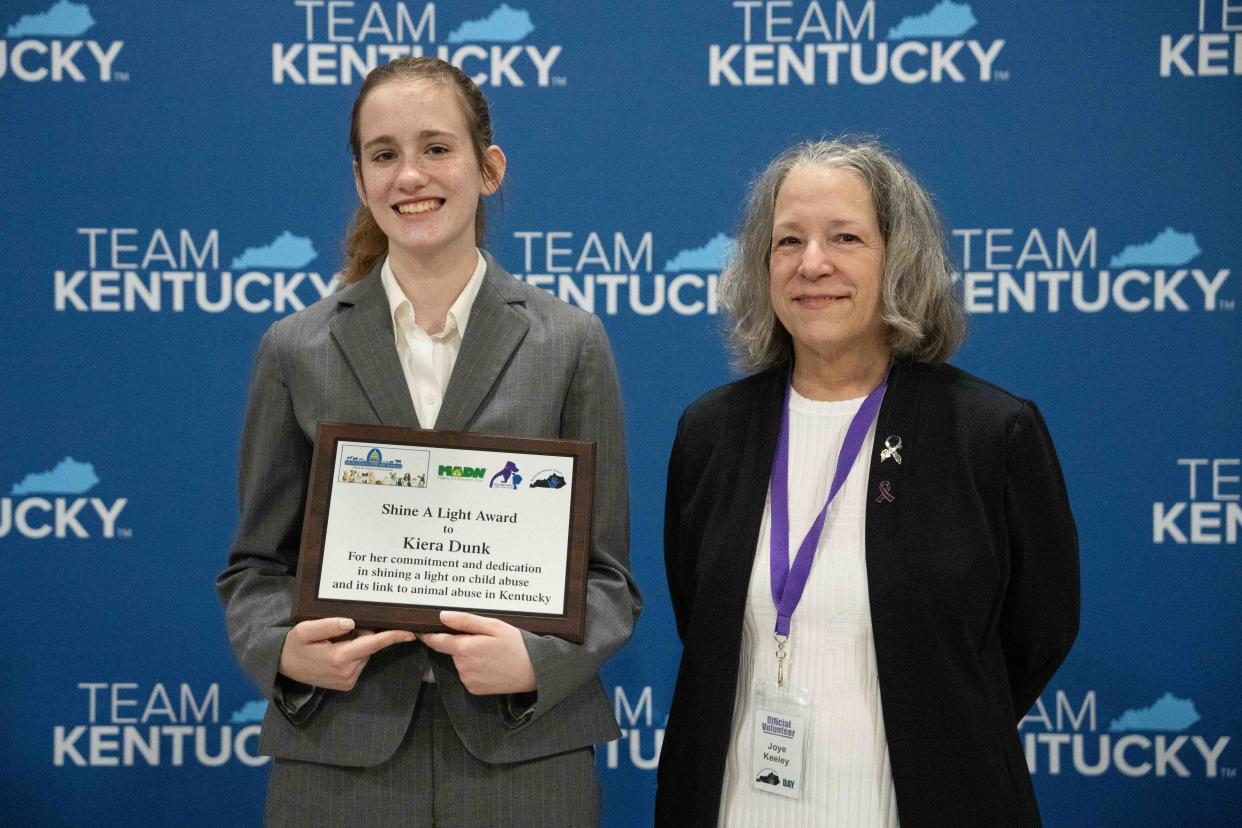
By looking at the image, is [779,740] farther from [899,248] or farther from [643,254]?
[643,254]

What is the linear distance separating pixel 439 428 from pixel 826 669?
29.3 inches

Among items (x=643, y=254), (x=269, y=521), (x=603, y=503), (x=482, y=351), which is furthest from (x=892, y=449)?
(x=643, y=254)

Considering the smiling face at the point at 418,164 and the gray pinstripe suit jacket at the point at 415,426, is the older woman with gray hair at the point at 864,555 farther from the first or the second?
the smiling face at the point at 418,164

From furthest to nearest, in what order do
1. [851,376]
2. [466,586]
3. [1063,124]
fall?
[1063,124] < [851,376] < [466,586]

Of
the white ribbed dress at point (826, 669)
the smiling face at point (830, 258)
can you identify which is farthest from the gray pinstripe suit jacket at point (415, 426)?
the smiling face at point (830, 258)

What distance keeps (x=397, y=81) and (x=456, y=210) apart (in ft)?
0.77

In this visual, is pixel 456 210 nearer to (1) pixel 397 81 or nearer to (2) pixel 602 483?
(1) pixel 397 81

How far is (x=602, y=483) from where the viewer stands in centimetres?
199

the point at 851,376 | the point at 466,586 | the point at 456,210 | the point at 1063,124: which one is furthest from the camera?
the point at 1063,124

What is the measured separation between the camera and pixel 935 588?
189 centimetres

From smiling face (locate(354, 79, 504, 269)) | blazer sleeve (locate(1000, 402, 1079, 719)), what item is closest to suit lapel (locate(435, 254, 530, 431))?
smiling face (locate(354, 79, 504, 269))

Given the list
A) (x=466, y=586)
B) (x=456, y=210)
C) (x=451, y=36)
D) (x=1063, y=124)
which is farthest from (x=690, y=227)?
(x=466, y=586)

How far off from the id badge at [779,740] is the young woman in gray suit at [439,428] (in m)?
0.25

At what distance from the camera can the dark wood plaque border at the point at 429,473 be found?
182 centimetres
